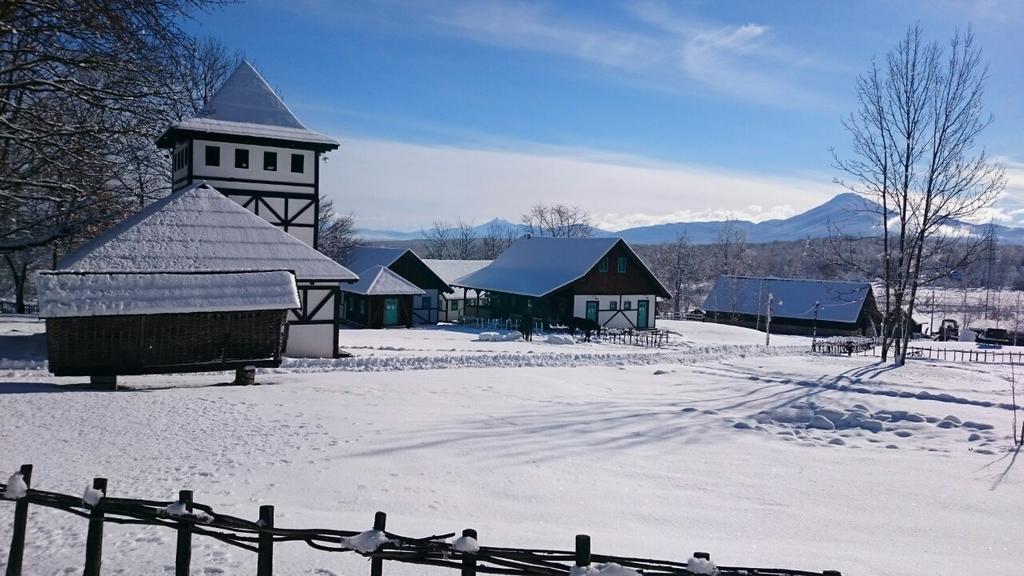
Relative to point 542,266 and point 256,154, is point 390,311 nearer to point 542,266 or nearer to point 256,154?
point 542,266

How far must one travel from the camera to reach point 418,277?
50938 millimetres

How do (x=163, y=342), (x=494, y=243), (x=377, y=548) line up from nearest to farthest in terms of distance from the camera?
(x=377, y=548)
(x=163, y=342)
(x=494, y=243)

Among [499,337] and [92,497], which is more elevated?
[92,497]

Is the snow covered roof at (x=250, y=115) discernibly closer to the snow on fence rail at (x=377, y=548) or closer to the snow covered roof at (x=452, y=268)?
the snow on fence rail at (x=377, y=548)

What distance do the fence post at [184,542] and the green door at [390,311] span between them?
39793mm

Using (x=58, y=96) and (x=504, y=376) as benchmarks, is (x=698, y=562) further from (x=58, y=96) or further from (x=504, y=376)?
(x=504, y=376)

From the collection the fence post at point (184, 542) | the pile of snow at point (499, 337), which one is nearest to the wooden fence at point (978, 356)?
the pile of snow at point (499, 337)

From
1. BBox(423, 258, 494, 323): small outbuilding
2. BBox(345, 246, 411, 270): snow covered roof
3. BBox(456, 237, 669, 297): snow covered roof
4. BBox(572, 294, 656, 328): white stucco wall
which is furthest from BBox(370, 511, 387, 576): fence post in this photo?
BBox(423, 258, 494, 323): small outbuilding

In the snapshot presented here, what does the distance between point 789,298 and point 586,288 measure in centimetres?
2468

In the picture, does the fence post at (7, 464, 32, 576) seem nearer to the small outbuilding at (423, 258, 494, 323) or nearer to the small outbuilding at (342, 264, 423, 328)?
the small outbuilding at (342, 264, 423, 328)

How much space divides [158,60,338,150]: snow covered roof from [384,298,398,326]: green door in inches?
734

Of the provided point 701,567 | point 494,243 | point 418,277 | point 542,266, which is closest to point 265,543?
point 701,567

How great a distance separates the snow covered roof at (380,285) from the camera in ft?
143

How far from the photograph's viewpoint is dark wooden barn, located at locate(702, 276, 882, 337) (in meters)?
57.2
